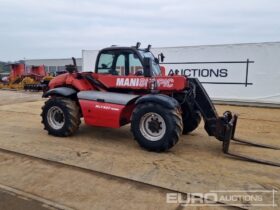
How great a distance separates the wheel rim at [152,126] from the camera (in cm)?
628

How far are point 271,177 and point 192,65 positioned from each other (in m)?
11.2

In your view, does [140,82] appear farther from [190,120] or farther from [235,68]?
[235,68]

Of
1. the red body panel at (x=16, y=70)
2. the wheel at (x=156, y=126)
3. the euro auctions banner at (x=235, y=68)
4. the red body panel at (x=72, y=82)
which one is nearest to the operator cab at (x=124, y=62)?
the red body panel at (x=72, y=82)

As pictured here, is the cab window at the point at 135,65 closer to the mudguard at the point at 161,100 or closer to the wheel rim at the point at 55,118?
the mudguard at the point at 161,100

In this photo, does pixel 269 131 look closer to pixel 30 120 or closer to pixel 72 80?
pixel 72 80

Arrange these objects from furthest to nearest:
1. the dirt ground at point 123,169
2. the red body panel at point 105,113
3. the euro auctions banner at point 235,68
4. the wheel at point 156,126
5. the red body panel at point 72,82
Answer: the euro auctions banner at point 235,68, the red body panel at point 72,82, the red body panel at point 105,113, the wheel at point 156,126, the dirt ground at point 123,169

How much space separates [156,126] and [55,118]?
292cm

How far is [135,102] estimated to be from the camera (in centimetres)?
670

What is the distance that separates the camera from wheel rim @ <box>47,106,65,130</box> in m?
7.73

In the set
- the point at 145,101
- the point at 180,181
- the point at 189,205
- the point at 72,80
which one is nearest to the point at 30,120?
the point at 72,80

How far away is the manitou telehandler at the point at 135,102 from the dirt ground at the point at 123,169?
40cm

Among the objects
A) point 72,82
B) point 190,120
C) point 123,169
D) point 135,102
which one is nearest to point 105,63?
point 72,82

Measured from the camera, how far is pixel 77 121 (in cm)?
758

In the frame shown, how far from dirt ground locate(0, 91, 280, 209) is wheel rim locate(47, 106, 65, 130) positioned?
363mm
